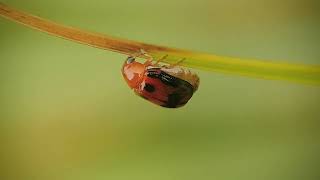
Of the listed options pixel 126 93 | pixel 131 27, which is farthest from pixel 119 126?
pixel 131 27

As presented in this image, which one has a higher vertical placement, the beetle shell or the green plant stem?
the green plant stem

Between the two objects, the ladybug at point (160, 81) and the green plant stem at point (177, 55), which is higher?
the green plant stem at point (177, 55)

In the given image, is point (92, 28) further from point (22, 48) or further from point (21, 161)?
point (21, 161)
